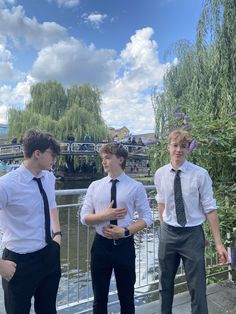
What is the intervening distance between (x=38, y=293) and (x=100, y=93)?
84.6 ft

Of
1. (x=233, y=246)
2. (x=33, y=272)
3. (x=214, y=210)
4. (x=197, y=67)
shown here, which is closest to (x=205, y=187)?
(x=214, y=210)

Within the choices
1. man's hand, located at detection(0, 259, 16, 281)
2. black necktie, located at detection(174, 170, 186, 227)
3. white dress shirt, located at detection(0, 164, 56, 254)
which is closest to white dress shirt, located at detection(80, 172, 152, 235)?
black necktie, located at detection(174, 170, 186, 227)

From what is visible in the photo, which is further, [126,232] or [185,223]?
[185,223]

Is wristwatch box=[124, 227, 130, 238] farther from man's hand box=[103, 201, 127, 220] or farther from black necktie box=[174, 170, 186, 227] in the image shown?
black necktie box=[174, 170, 186, 227]

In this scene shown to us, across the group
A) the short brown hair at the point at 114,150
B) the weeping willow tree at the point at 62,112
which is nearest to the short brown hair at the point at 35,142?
the short brown hair at the point at 114,150

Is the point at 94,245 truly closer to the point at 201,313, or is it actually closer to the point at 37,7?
the point at 201,313

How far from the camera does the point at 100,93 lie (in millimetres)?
27062

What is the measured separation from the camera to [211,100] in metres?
6.77

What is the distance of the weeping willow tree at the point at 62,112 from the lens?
2450 centimetres

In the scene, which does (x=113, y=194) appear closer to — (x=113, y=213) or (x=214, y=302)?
(x=113, y=213)

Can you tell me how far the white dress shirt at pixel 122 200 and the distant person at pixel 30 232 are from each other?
43cm

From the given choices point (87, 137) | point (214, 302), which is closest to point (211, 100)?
Answer: point (214, 302)

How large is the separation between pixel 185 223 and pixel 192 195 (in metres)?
0.21

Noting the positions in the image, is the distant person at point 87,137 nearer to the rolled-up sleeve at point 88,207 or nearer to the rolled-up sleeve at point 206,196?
the rolled-up sleeve at point 88,207
